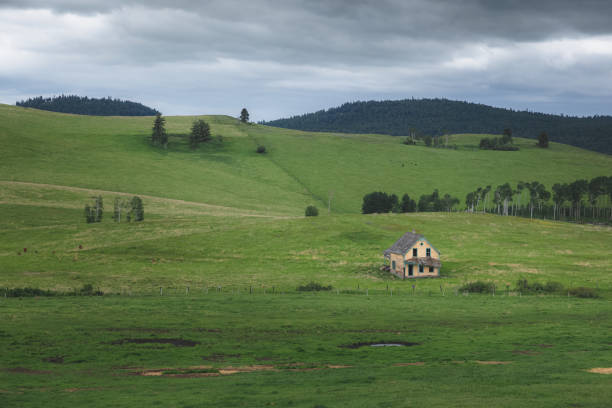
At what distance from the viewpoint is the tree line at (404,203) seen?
158125mm

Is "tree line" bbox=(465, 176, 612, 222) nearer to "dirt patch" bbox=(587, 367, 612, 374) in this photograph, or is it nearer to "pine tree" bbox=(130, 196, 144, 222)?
"pine tree" bbox=(130, 196, 144, 222)

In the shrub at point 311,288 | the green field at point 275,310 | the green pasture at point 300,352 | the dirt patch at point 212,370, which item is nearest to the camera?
the green pasture at point 300,352

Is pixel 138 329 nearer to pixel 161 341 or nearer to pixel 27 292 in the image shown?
pixel 161 341

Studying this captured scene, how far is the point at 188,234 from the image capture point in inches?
4067

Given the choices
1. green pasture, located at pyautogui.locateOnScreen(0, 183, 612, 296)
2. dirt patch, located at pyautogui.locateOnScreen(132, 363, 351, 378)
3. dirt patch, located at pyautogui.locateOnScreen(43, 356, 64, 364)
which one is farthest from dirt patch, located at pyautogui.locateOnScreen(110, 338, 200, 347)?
green pasture, located at pyautogui.locateOnScreen(0, 183, 612, 296)

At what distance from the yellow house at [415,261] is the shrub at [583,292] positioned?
64.1 ft

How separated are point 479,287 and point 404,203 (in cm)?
9929

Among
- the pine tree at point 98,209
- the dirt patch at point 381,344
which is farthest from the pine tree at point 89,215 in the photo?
the dirt patch at point 381,344

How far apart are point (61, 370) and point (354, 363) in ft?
55.6

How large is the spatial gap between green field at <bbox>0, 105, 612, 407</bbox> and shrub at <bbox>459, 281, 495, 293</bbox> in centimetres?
170

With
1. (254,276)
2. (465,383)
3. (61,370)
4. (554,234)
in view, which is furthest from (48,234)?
(554,234)

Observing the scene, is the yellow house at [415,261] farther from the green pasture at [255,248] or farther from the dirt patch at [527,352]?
the dirt patch at [527,352]

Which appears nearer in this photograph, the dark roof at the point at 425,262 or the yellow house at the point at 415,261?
the dark roof at the point at 425,262

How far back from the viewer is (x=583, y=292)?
6412 cm
